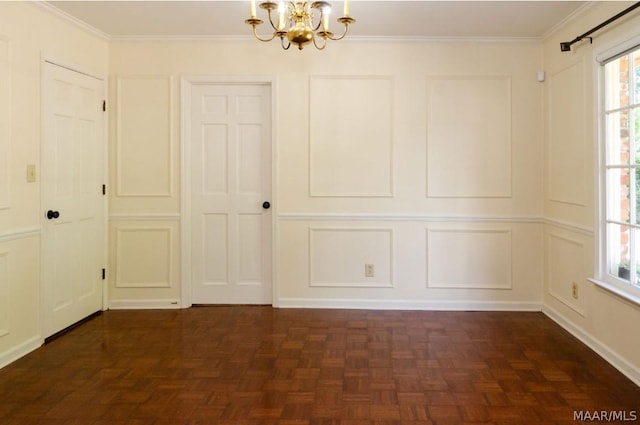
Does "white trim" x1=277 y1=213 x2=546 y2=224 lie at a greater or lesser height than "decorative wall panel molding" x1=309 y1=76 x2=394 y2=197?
lesser

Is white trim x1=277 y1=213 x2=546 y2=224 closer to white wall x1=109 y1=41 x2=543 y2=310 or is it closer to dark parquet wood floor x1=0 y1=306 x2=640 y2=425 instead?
white wall x1=109 y1=41 x2=543 y2=310

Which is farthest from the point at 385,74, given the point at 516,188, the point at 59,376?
the point at 59,376

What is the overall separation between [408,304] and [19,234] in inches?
120

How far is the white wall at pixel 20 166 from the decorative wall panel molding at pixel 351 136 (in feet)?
6.83

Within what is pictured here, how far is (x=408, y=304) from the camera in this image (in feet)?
13.8

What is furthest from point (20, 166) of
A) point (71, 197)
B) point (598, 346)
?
point (598, 346)

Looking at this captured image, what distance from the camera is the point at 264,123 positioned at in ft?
13.9

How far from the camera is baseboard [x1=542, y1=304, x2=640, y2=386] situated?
2768 millimetres

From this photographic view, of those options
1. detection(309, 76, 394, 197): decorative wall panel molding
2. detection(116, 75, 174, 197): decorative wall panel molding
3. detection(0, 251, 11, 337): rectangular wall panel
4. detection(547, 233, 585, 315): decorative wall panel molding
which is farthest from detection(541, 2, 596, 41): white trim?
detection(0, 251, 11, 337): rectangular wall panel

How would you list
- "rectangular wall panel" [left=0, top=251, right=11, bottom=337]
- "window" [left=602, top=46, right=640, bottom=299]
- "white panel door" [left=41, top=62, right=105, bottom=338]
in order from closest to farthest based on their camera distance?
"window" [left=602, top=46, right=640, bottom=299] < "rectangular wall panel" [left=0, top=251, right=11, bottom=337] < "white panel door" [left=41, top=62, right=105, bottom=338]

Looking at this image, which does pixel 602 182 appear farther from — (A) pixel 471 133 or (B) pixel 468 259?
(B) pixel 468 259

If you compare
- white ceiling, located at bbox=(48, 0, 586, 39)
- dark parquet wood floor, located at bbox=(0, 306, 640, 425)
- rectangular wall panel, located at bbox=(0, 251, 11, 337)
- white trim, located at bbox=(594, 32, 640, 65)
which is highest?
white ceiling, located at bbox=(48, 0, 586, 39)

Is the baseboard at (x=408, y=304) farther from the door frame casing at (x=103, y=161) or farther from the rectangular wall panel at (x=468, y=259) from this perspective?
the door frame casing at (x=103, y=161)

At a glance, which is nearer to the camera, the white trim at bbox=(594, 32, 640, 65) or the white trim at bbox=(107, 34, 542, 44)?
the white trim at bbox=(594, 32, 640, 65)
